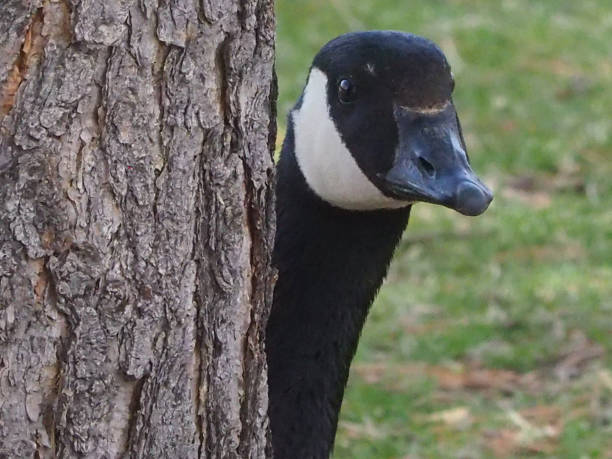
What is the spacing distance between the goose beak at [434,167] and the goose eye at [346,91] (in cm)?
18

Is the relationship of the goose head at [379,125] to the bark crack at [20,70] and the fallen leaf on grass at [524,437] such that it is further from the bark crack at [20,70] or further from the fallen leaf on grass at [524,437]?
the fallen leaf on grass at [524,437]

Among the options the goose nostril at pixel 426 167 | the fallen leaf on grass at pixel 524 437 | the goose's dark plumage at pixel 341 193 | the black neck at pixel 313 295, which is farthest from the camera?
the fallen leaf on grass at pixel 524 437

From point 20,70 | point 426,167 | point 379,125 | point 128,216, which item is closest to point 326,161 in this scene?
point 379,125

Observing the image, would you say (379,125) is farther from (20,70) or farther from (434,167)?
(20,70)

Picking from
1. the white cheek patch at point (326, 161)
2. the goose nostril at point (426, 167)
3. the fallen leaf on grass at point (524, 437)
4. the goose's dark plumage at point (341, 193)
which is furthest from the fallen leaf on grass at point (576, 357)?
the goose nostril at point (426, 167)

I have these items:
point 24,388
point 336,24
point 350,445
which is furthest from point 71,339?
point 336,24

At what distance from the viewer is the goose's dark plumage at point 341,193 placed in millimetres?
3203

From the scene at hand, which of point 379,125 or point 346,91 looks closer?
point 379,125

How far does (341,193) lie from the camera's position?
11.2 feet

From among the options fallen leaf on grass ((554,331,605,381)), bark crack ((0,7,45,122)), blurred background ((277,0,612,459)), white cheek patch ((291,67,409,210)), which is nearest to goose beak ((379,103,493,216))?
white cheek patch ((291,67,409,210))

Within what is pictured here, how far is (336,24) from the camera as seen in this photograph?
1139 cm

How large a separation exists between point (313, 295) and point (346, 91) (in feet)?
1.98

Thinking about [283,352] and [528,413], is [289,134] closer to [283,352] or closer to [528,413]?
[283,352]

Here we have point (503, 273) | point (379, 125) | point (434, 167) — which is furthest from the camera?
point (503, 273)
